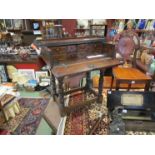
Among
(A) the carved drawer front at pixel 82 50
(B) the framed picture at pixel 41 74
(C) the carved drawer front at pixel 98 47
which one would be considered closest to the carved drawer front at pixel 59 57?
(A) the carved drawer front at pixel 82 50

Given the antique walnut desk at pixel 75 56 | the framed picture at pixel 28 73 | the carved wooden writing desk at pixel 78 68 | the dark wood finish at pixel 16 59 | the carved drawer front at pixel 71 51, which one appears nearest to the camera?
the carved wooden writing desk at pixel 78 68

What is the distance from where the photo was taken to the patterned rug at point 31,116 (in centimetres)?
204

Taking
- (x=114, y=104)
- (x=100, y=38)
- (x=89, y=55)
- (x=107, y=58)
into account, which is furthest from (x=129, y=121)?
(x=100, y=38)

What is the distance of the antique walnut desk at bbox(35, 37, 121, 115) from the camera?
1746mm

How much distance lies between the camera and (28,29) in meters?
3.51

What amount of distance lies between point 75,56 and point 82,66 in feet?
0.91

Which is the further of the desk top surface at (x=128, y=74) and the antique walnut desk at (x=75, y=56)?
the desk top surface at (x=128, y=74)

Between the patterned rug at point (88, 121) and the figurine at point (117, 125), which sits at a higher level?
the figurine at point (117, 125)

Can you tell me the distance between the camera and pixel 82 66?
6.04 ft

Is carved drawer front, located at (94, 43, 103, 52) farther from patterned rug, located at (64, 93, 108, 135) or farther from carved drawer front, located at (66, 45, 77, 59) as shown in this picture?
patterned rug, located at (64, 93, 108, 135)

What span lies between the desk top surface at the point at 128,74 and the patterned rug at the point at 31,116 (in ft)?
4.55

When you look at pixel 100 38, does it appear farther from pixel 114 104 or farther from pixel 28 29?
pixel 28 29

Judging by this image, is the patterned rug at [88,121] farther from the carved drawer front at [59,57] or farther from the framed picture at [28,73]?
the framed picture at [28,73]
